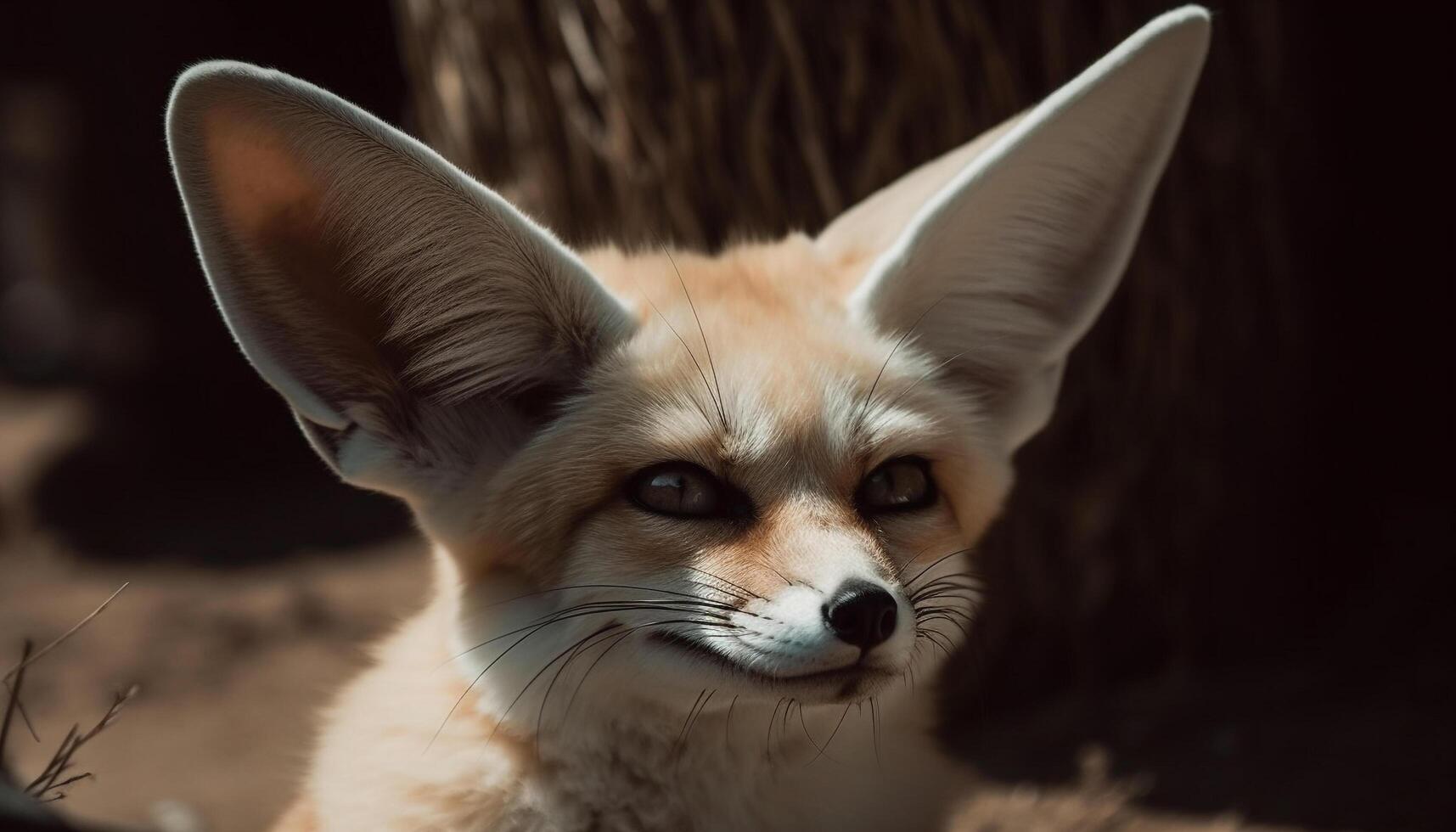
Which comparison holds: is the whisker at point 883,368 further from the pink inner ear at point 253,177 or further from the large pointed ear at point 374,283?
the pink inner ear at point 253,177

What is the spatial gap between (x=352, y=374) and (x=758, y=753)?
882mm

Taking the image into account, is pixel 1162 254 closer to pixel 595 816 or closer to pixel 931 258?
pixel 931 258

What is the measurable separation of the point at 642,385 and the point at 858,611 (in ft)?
1.73

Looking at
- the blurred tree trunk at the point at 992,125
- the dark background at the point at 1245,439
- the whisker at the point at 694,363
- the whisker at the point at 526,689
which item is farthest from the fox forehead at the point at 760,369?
the dark background at the point at 1245,439

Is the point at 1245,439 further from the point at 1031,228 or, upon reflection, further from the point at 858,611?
the point at 858,611

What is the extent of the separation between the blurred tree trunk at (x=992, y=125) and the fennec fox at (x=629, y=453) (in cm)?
109

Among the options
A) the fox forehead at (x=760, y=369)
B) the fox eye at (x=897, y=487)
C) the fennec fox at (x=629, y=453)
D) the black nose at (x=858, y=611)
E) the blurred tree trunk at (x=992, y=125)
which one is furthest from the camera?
the blurred tree trunk at (x=992, y=125)

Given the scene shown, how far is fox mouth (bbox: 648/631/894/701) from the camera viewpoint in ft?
6.18

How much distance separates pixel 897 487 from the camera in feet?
7.11

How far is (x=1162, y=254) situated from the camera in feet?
11.8

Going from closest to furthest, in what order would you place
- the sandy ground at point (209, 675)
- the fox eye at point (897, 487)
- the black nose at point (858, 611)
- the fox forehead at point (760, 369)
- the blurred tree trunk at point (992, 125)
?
the black nose at point (858, 611) < the fox forehead at point (760, 369) < the fox eye at point (897, 487) < the blurred tree trunk at point (992, 125) < the sandy ground at point (209, 675)

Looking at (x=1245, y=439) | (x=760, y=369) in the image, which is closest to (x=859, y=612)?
(x=760, y=369)

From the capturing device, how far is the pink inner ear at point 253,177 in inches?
73.0

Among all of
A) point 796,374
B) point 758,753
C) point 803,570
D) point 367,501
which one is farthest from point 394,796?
point 367,501
